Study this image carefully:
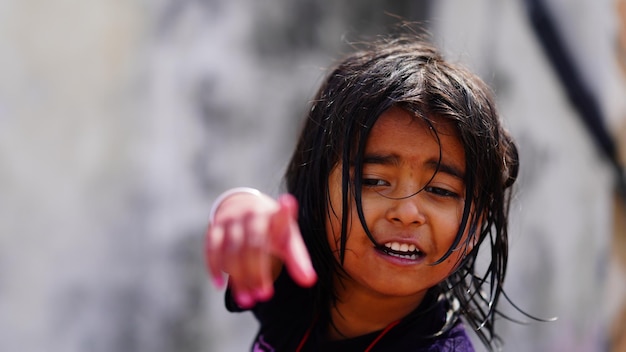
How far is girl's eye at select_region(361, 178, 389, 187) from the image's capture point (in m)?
1.30

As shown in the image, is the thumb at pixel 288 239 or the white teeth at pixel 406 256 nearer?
the thumb at pixel 288 239

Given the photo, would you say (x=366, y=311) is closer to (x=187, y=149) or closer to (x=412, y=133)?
(x=412, y=133)

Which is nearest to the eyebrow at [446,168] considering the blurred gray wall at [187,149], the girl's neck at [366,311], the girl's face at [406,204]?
the girl's face at [406,204]

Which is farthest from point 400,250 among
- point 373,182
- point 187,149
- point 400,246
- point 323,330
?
point 187,149

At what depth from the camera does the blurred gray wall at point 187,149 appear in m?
2.20

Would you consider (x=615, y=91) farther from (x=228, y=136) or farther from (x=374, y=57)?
(x=374, y=57)

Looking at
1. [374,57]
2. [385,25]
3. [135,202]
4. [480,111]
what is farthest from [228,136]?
[480,111]

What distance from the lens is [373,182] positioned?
4.30 ft

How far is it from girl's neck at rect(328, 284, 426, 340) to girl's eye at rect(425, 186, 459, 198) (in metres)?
0.21

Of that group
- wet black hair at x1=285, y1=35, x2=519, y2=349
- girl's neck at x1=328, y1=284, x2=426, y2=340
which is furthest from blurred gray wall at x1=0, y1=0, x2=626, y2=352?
girl's neck at x1=328, y1=284, x2=426, y2=340

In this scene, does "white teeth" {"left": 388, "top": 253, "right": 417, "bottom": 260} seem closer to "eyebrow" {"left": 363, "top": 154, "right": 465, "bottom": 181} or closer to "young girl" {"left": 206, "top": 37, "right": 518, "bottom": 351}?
"young girl" {"left": 206, "top": 37, "right": 518, "bottom": 351}

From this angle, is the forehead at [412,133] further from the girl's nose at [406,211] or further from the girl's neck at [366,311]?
the girl's neck at [366,311]

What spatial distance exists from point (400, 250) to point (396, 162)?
13 centimetres

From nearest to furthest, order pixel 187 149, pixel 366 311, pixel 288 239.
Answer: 1. pixel 288 239
2. pixel 366 311
3. pixel 187 149
